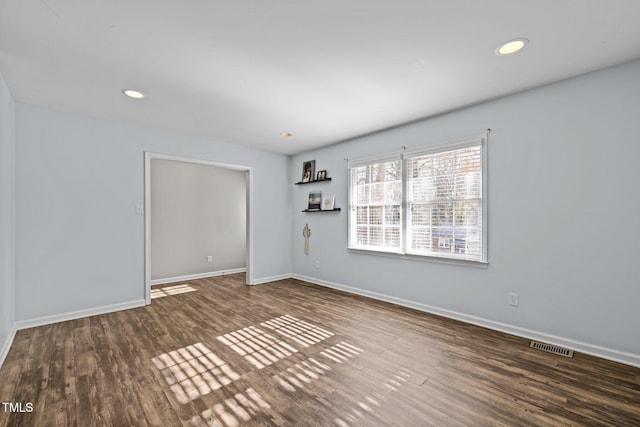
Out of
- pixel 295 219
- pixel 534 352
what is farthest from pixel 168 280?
pixel 534 352

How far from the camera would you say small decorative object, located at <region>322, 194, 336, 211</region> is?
4926 millimetres

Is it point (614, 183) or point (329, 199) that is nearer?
point (614, 183)

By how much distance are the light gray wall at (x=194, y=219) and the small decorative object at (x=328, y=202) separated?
2453 mm

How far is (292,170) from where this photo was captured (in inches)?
230

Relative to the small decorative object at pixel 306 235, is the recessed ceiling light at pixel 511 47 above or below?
above

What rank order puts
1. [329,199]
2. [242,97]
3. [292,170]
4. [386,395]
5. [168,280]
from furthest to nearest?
[292,170]
[168,280]
[329,199]
[242,97]
[386,395]

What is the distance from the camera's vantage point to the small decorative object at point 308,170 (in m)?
5.32

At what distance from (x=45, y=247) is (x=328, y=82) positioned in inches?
149

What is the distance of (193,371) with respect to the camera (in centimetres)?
226

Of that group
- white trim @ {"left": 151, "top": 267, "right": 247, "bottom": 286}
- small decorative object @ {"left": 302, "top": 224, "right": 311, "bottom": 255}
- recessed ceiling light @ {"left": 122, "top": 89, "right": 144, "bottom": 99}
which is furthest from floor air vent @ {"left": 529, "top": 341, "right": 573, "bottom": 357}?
white trim @ {"left": 151, "top": 267, "right": 247, "bottom": 286}

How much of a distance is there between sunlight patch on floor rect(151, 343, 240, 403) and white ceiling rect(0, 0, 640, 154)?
2572mm

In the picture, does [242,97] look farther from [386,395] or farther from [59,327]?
[59,327]

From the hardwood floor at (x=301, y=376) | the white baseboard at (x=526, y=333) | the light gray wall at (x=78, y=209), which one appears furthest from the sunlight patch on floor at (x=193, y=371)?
the white baseboard at (x=526, y=333)

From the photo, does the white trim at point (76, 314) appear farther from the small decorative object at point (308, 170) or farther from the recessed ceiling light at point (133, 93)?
the small decorative object at point (308, 170)
